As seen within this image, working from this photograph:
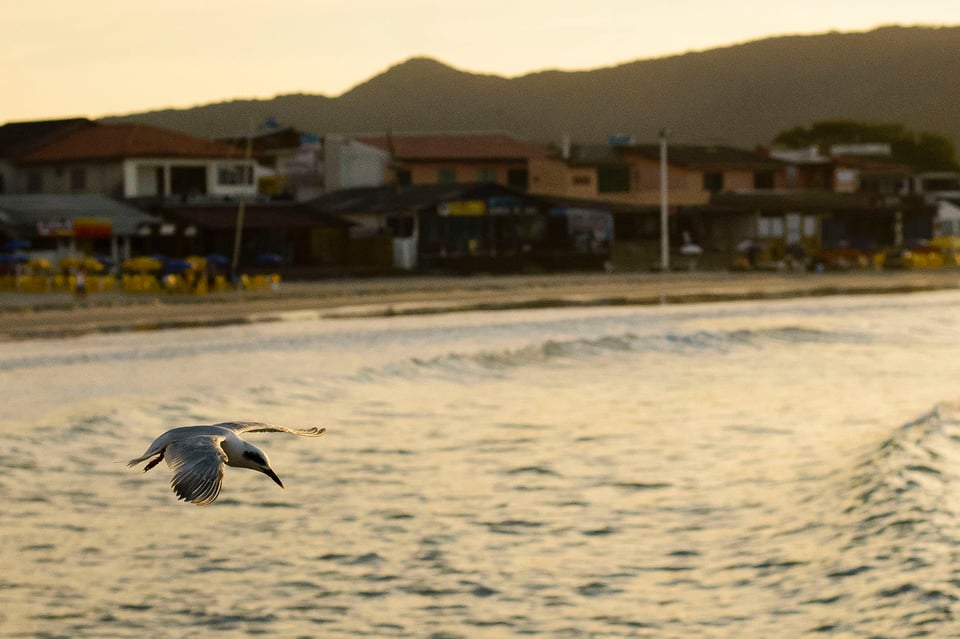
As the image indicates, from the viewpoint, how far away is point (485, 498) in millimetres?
20844

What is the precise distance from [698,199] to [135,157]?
1088 inches

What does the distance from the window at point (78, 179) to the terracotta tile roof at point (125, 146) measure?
0.58 metres

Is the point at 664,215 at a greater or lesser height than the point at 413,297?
greater

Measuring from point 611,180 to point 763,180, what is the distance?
9079 millimetres

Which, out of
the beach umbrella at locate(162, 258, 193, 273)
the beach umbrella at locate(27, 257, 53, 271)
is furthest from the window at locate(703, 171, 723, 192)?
the beach umbrella at locate(27, 257, 53, 271)

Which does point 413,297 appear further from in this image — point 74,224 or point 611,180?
point 611,180

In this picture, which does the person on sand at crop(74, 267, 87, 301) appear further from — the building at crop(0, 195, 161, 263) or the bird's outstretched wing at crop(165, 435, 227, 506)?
the bird's outstretched wing at crop(165, 435, 227, 506)

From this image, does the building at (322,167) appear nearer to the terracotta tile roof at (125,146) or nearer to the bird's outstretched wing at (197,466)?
the terracotta tile roof at (125,146)

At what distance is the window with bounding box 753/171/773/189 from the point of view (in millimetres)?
85894

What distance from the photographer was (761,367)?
37438mm

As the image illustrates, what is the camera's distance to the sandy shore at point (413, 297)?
143 feet

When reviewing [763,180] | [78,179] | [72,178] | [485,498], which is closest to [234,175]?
[78,179]

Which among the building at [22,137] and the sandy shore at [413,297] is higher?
the building at [22,137]

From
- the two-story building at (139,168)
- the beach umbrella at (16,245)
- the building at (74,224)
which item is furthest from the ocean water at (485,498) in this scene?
the two-story building at (139,168)
